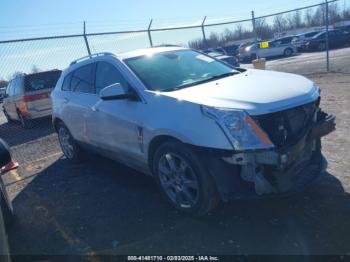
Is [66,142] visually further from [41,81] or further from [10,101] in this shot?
[10,101]

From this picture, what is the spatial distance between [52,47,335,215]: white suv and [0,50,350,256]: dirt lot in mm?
346

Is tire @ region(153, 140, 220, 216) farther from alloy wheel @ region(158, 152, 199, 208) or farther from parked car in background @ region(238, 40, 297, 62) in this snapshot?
parked car in background @ region(238, 40, 297, 62)

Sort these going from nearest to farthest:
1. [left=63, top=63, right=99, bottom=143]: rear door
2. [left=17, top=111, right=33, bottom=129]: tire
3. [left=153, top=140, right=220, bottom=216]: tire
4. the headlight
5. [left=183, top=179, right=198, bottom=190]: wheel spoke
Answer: the headlight
[left=153, top=140, right=220, bottom=216]: tire
[left=183, top=179, right=198, bottom=190]: wheel spoke
[left=63, top=63, right=99, bottom=143]: rear door
[left=17, top=111, right=33, bottom=129]: tire

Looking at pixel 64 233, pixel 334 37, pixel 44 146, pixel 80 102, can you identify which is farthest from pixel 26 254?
pixel 334 37

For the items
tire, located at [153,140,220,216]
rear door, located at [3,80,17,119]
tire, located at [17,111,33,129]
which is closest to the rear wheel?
tire, located at [153,140,220,216]

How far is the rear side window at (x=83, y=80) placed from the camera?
5.38m

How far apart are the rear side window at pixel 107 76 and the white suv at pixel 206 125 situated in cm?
1

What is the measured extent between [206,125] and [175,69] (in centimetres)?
147

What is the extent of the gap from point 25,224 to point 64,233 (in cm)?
72

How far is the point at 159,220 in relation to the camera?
397cm

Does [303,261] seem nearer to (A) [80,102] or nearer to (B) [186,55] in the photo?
(B) [186,55]

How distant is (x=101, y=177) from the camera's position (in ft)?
18.5

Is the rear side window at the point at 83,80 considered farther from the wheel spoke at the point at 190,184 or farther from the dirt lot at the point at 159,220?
the wheel spoke at the point at 190,184

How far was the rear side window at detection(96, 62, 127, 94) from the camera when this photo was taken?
4555 millimetres
